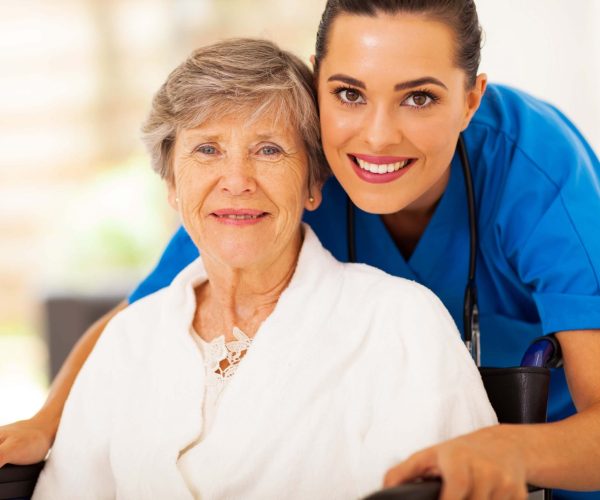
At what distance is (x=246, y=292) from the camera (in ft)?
5.63

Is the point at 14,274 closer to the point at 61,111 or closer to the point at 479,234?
the point at 61,111

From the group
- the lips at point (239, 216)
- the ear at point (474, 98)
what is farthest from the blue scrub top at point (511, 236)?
the lips at point (239, 216)

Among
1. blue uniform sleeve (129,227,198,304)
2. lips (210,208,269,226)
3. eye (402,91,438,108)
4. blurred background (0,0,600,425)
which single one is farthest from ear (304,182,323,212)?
blurred background (0,0,600,425)

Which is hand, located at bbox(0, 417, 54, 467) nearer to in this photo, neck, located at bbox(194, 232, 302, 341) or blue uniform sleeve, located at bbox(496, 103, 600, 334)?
neck, located at bbox(194, 232, 302, 341)

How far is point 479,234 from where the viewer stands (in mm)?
1854

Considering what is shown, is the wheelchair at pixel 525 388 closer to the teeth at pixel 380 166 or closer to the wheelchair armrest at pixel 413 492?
the wheelchair armrest at pixel 413 492

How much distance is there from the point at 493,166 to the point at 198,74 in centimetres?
64

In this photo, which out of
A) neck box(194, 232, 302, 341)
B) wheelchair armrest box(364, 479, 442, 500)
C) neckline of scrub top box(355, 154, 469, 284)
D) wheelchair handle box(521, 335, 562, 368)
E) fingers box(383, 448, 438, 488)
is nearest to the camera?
wheelchair armrest box(364, 479, 442, 500)

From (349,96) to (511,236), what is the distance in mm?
416

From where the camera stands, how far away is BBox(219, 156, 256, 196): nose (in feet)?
5.24

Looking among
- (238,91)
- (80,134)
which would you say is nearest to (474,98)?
(238,91)

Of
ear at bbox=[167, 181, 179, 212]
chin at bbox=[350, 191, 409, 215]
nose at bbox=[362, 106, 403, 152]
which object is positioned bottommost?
chin at bbox=[350, 191, 409, 215]

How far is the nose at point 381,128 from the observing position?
1.63m

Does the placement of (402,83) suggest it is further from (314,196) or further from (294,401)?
(294,401)
